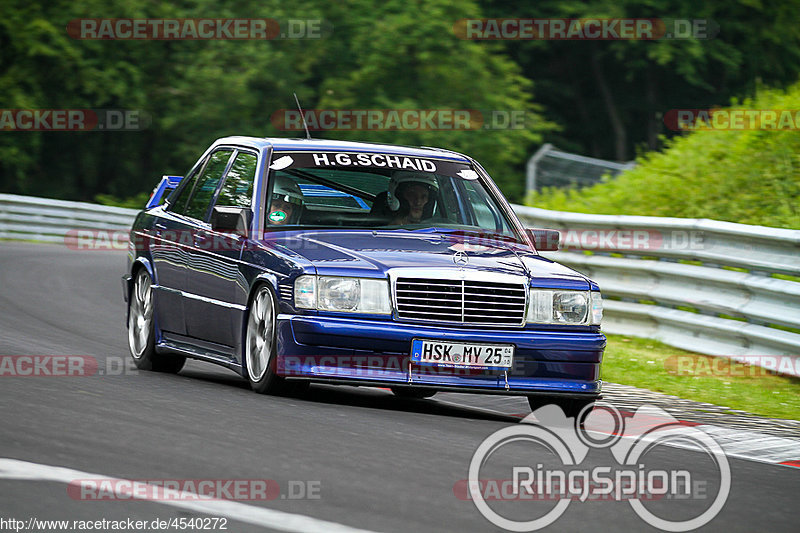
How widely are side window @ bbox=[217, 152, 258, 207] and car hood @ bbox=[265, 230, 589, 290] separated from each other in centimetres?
60

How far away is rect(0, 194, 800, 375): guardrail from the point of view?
1134 centimetres

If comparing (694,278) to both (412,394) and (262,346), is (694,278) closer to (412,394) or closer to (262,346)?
(412,394)

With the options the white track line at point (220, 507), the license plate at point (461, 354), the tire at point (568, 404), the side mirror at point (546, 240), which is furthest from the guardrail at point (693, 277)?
the white track line at point (220, 507)

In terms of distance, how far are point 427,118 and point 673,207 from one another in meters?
23.9

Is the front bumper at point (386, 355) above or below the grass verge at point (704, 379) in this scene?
above

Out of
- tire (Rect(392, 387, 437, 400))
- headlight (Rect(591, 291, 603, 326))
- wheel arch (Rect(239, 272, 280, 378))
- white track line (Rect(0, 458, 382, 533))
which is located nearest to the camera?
white track line (Rect(0, 458, 382, 533))

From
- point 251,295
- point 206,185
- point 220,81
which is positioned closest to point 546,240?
point 251,295

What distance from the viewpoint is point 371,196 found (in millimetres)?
9484

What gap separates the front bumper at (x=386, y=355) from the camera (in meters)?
8.09

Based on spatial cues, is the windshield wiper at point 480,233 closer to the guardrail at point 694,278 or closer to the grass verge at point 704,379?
the grass verge at point 704,379

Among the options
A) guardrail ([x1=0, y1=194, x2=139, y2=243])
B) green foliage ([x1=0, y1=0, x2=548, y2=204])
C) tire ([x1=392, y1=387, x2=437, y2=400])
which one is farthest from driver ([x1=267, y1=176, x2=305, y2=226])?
green foliage ([x1=0, y1=0, x2=548, y2=204])

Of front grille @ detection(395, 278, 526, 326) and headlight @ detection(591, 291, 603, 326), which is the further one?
headlight @ detection(591, 291, 603, 326)

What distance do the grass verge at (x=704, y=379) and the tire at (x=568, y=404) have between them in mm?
1564

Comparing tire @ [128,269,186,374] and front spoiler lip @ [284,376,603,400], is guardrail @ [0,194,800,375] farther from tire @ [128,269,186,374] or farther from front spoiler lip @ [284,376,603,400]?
tire @ [128,269,186,374]
